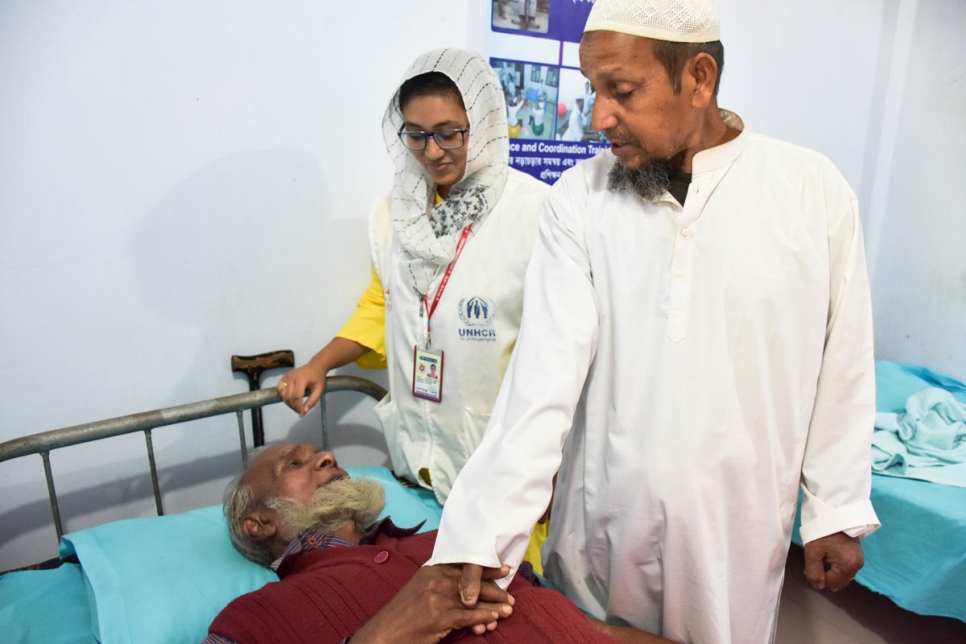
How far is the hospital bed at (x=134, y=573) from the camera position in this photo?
5.51 ft

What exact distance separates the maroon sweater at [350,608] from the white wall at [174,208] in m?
0.95

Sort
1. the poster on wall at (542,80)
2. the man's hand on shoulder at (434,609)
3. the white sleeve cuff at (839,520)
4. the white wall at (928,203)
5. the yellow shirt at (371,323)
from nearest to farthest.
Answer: the man's hand on shoulder at (434,609) < the white sleeve cuff at (839,520) < the yellow shirt at (371,323) < the poster on wall at (542,80) < the white wall at (928,203)

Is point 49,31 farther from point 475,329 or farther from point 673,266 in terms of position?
point 673,266

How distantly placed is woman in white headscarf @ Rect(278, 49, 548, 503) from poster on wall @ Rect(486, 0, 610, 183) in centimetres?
71

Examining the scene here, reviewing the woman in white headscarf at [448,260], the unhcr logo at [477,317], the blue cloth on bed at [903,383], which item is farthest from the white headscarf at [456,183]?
the blue cloth on bed at [903,383]

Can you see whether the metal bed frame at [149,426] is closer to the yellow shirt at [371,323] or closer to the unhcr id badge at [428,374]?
the yellow shirt at [371,323]

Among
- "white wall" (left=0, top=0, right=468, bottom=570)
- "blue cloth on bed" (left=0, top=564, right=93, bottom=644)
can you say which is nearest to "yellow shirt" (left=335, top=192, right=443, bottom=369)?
"white wall" (left=0, top=0, right=468, bottom=570)

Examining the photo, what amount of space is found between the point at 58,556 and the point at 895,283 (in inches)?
160

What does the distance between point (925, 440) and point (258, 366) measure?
8.59 ft

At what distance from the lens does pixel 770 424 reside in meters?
1.43

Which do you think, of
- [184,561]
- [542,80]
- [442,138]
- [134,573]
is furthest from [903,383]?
[134,573]

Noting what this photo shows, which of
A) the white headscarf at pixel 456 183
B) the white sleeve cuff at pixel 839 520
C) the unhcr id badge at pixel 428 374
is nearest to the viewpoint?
the white sleeve cuff at pixel 839 520

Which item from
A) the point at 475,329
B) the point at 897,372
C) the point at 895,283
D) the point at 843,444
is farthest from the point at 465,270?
the point at 895,283

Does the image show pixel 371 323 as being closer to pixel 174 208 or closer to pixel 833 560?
pixel 174 208
